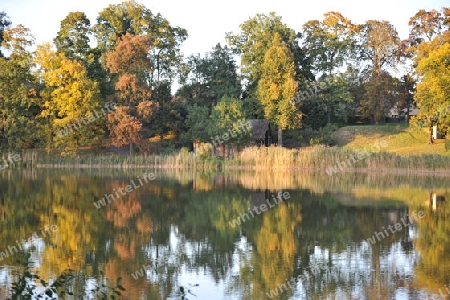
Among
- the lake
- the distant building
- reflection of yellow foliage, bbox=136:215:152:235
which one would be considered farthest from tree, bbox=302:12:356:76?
reflection of yellow foliage, bbox=136:215:152:235

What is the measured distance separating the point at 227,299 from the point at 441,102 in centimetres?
3835

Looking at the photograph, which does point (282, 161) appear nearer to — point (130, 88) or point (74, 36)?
point (130, 88)

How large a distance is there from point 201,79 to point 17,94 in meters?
17.0

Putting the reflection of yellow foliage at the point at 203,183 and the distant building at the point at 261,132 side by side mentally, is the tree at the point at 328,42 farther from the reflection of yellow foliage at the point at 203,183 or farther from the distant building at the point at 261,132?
the reflection of yellow foliage at the point at 203,183

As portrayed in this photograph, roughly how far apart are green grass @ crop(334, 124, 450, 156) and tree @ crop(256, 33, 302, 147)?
18.5 ft

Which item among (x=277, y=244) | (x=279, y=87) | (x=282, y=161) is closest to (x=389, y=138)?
(x=279, y=87)

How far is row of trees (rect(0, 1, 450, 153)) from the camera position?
45.7 m

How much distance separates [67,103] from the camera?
150ft

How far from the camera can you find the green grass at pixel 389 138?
160 feet

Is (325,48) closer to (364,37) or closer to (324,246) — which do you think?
(364,37)

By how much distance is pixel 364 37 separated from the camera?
59.3m

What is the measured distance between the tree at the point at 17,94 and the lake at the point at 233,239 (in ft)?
56.9

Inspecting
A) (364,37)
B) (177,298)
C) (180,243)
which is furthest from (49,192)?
(364,37)

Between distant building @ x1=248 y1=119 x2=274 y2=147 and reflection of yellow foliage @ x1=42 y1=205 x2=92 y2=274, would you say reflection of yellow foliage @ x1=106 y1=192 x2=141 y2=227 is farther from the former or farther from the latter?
distant building @ x1=248 y1=119 x2=274 y2=147
